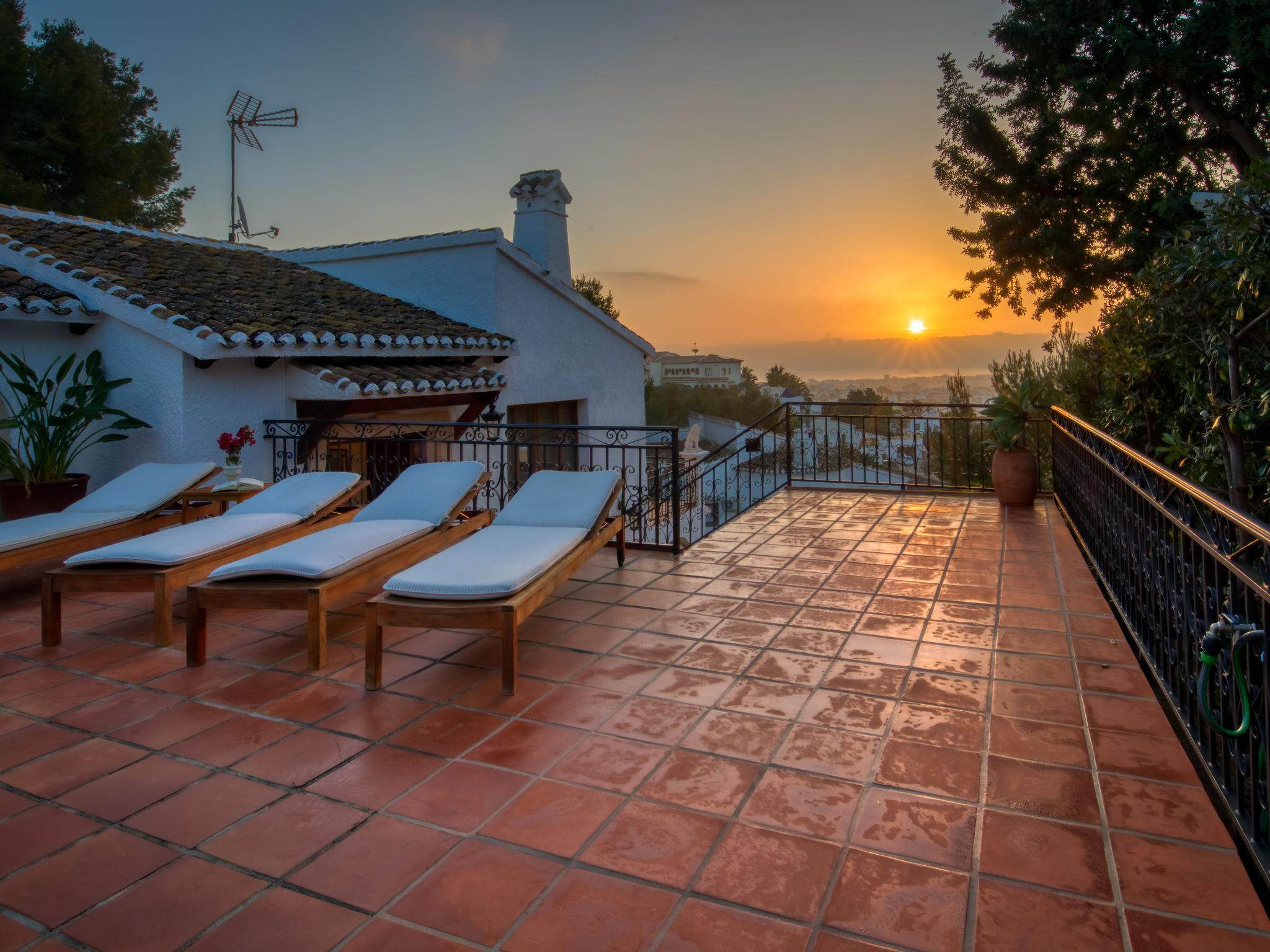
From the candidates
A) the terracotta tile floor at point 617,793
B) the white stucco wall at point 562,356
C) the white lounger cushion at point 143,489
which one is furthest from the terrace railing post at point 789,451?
the white lounger cushion at point 143,489

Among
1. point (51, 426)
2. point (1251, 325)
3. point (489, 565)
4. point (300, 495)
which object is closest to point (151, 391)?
point (51, 426)

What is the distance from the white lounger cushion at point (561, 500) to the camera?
462 cm

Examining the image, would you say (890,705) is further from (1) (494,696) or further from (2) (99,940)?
(2) (99,940)

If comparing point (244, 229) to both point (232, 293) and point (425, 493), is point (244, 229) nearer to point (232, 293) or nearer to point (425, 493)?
point (232, 293)

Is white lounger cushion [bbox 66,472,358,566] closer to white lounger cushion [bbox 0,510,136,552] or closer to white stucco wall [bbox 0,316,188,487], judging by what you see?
A: white lounger cushion [bbox 0,510,136,552]

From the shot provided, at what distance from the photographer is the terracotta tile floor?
180 centimetres

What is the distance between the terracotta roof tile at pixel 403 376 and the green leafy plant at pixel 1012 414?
232 inches

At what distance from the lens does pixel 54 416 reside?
19.7 ft

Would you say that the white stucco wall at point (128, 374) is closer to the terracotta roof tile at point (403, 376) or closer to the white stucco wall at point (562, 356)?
the terracotta roof tile at point (403, 376)

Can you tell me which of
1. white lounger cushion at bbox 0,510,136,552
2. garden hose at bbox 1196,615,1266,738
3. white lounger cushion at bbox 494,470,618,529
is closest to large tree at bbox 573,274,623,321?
white lounger cushion at bbox 494,470,618,529

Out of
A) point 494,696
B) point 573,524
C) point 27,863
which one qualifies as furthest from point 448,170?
point 27,863

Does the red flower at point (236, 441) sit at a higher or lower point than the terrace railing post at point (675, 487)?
higher

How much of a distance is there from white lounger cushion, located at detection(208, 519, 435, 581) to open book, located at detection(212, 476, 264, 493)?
1.54 m

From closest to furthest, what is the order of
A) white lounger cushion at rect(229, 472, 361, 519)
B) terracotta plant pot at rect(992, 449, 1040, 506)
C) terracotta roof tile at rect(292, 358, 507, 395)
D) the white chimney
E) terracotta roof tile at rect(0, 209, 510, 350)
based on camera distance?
white lounger cushion at rect(229, 472, 361, 519), terracotta roof tile at rect(0, 209, 510, 350), terracotta roof tile at rect(292, 358, 507, 395), terracotta plant pot at rect(992, 449, 1040, 506), the white chimney
